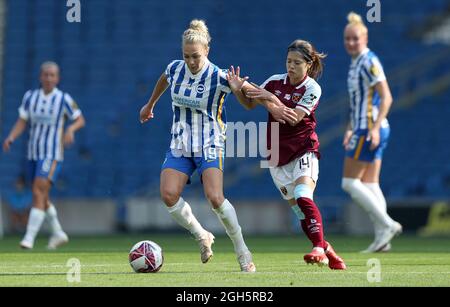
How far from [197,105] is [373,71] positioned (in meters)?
4.05

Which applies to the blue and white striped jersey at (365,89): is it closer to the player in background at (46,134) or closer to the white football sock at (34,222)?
the player in background at (46,134)

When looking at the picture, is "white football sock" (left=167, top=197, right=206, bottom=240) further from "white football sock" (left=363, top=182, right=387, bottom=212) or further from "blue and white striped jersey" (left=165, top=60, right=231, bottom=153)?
"white football sock" (left=363, top=182, right=387, bottom=212)

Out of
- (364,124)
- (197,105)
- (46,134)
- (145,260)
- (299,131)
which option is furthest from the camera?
(46,134)

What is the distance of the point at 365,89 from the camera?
12.2 metres

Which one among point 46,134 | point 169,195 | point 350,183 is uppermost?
point 46,134

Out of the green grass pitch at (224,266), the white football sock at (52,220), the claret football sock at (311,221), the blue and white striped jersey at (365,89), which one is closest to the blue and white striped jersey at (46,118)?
the white football sock at (52,220)

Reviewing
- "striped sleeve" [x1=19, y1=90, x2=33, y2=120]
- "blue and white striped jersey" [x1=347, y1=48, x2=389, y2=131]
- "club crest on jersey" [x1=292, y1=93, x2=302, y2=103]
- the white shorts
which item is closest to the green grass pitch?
the white shorts

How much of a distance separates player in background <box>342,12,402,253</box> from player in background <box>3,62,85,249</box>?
11.2 feet

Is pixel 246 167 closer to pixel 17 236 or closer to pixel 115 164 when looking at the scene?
pixel 115 164

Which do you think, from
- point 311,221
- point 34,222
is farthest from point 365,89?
point 34,222

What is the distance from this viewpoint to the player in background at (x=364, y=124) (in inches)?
472

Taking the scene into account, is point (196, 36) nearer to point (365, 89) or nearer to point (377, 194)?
point (365, 89)

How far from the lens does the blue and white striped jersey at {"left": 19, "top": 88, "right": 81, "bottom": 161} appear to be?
13.0m
